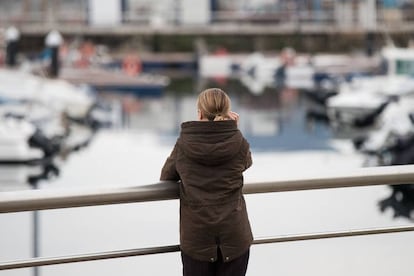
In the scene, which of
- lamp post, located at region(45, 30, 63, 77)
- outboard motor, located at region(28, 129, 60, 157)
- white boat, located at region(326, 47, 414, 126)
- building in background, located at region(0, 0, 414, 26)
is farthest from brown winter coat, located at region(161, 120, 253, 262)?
building in background, located at region(0, 0, 414, 26)

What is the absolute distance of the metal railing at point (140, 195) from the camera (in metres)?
2.28

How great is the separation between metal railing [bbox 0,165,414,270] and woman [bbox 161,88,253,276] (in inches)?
4.4

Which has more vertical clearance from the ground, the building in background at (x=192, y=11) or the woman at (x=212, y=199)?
the building in background at (x=192, y=11)

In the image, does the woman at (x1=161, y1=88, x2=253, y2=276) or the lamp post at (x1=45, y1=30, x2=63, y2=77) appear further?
the lamp post at (x1=45, y1=30, x2=63, y2=77)

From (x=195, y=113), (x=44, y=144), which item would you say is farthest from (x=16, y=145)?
(x=195, y=113)

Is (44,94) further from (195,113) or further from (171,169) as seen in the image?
(171,169)

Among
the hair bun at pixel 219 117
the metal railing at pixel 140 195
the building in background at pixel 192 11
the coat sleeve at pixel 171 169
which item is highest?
the building in background at pixel 192 11

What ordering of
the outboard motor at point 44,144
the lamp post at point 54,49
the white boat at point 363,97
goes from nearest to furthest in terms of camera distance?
the outboard motor at point 44,144 < the white boat at point 363,97 < the lamp post at point 54,49

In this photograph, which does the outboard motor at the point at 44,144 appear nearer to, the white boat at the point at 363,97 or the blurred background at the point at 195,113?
the blurred background at the point at 195,113

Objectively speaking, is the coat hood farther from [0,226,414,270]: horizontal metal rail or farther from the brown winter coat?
[0,226,414,270]: horizontal metal rail

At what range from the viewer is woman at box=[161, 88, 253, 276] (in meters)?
2.27

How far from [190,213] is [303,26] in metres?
51.0

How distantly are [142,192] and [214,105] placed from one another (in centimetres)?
32

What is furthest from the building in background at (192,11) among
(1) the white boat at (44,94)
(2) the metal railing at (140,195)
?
(2) the metal railing at (140,195)
